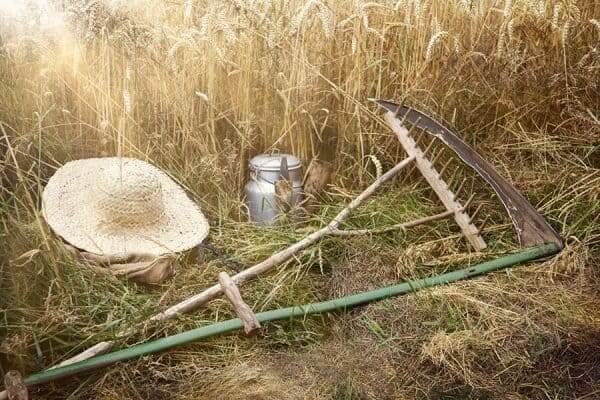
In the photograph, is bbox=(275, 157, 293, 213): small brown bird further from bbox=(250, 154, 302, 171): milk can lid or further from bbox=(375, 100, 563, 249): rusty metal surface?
bbox=(375, 100, 563, 249): rusty metal surface

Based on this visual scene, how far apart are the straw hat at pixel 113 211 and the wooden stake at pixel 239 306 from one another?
29 cm

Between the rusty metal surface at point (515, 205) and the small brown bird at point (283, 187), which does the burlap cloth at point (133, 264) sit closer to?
the small brown bird at point (283, 187)

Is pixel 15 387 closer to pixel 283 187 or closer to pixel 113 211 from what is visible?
pixel 113 211

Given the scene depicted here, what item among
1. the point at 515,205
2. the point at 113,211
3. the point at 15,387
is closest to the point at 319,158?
the point at 515,205

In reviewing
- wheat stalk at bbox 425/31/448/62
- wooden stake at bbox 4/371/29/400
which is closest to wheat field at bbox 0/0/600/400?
wheat stalk at bbox 425/31/448/62

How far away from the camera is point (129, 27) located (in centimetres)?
231

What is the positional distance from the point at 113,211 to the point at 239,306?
0.55 m

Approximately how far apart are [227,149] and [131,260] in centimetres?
69

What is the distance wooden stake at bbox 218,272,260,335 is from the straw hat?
A: 0.29 m

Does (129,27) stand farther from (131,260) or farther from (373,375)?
(373,375)

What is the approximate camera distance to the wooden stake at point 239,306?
1862mm

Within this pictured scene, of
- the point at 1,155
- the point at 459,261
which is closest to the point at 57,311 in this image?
the point at 1,155

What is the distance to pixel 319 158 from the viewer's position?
2814 mm

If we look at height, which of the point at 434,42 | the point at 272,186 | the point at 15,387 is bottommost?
the point at 15,387
